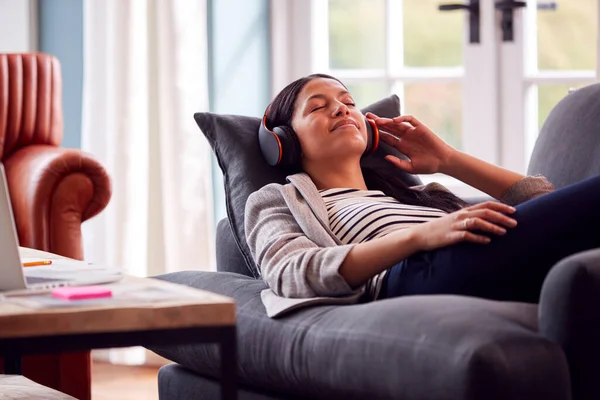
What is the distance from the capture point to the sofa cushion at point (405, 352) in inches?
47.4

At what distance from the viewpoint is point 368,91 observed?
3.67 metres

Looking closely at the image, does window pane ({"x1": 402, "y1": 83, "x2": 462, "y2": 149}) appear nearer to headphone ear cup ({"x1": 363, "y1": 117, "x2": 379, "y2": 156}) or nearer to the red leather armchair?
the red leather armchair

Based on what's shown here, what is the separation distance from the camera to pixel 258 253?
69.2 inches

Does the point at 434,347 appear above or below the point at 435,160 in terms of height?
below

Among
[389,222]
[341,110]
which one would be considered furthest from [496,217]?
[341,110]

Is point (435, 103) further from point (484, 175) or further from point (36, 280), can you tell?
point (36, 280)

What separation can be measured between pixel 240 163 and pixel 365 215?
0.36 meters

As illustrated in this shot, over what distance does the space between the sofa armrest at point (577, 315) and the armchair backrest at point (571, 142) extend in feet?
2.50

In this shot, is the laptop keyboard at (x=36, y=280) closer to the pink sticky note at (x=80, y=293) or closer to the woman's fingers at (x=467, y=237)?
the pink sticky note at (x=80, y=293)

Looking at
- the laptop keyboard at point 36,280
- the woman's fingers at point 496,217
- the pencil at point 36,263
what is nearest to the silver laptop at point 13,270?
the laptop keyboard at point 36,280

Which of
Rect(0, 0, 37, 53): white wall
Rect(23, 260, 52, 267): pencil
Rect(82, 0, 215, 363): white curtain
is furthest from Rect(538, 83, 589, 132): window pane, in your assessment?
Rect(23, 260, 52, 267): pencil

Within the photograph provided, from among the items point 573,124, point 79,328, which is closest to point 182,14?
point 573,124

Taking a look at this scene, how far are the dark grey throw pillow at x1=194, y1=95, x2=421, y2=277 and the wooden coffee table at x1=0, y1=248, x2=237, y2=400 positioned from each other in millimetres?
1017

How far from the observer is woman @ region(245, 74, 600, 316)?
1447mm
